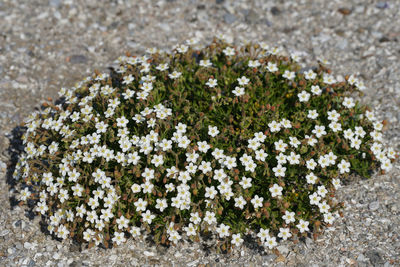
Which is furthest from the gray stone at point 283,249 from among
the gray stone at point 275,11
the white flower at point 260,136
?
the gray stone at point 275,11

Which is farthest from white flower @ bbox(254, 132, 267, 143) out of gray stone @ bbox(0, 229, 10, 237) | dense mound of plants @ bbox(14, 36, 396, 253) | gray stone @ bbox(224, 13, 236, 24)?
gray stone @ bbox(224, 13, 236, 24)

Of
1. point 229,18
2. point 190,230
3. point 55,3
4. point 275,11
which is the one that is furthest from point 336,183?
point 55,3

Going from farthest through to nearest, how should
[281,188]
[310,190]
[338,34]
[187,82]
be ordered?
[338,34] < [187,82] < [310,190] < [281,188]

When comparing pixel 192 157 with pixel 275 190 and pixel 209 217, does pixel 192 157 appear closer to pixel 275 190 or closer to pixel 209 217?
pixel 209 217

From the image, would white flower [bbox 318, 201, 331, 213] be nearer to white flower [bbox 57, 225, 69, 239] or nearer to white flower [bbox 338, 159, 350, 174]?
white flower [bbox 338, 159, 350, 174]

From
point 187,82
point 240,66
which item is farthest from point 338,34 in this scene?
point 187,82

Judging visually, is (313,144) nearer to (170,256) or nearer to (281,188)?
(281,188)
